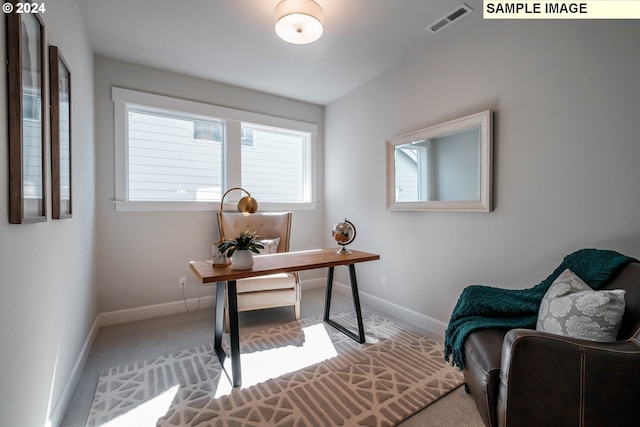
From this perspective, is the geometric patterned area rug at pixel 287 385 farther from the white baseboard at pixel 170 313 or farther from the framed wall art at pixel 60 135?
the framed wall art at pixel 60 135

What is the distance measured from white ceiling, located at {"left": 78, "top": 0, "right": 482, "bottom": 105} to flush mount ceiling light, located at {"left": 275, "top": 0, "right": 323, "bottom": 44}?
0.59ft

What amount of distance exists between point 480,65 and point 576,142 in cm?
92

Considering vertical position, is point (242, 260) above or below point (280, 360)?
above

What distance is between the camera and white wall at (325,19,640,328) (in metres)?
1.61

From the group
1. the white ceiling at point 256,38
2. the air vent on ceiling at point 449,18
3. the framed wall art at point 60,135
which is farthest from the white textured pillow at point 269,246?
the air vent on ceiling at point 449,18

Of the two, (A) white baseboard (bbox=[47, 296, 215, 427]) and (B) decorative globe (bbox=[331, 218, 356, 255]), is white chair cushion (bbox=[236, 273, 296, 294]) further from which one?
(A) white baseboard (bbox=[47, 296, 215, 427])

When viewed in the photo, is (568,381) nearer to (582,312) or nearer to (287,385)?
(582,312)

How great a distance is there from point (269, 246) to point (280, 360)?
128 cm

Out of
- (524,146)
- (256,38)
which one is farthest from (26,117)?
(524,146)

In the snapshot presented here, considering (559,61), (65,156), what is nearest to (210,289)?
(65,156)

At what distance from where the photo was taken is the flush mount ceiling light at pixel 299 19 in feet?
6.18

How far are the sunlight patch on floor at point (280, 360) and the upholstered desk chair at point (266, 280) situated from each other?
0.45 metres

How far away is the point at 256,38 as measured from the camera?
2.46 metres

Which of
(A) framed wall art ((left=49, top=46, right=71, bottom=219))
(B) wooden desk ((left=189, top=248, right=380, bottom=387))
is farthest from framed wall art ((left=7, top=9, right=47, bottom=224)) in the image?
(B) wooden desk ((left=189, top=248, right=380, bottom=387))
